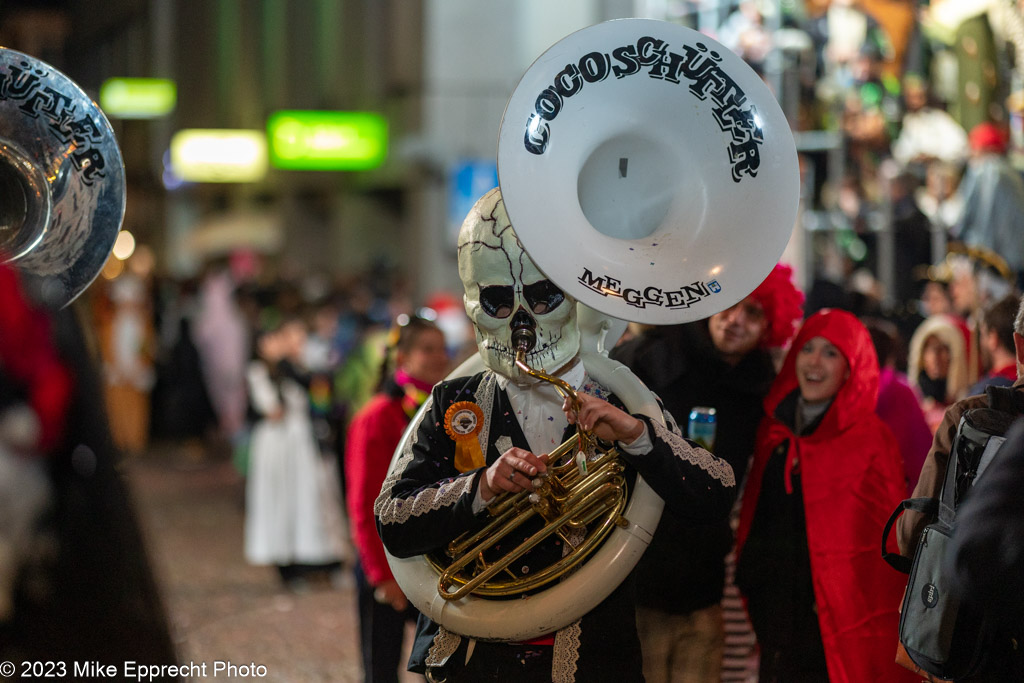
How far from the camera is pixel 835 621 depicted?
3.41m

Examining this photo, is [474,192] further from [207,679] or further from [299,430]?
[207,679]

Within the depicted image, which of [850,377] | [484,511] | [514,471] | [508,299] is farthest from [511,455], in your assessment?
[850,377]

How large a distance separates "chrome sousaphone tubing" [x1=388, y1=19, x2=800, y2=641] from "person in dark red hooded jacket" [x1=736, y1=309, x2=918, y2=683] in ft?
3.11

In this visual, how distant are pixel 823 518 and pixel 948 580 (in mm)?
1036

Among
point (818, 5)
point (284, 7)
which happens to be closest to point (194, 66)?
point (284, 7)

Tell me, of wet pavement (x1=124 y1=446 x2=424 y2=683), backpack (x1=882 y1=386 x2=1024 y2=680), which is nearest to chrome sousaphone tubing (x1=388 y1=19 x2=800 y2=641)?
backpack (x1=882 y1=386 x2=1024 y2=680)

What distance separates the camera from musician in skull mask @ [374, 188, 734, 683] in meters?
2.68

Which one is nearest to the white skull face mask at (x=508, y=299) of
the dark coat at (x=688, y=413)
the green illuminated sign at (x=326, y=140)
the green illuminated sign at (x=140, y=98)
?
the dark coat at (x=688, y=413)

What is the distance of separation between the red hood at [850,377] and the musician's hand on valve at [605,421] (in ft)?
3.68

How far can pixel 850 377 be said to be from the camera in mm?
3600

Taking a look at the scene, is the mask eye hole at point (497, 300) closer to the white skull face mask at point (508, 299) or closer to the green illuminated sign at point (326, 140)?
the white skull face mask at point (508, 299)

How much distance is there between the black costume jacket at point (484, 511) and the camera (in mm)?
2689

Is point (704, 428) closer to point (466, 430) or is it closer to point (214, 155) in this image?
point (466, 430)

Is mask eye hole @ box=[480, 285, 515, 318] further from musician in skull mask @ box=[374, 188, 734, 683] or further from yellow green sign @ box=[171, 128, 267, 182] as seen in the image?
yellow green sign @ box=[171, 128, 267, 182]
